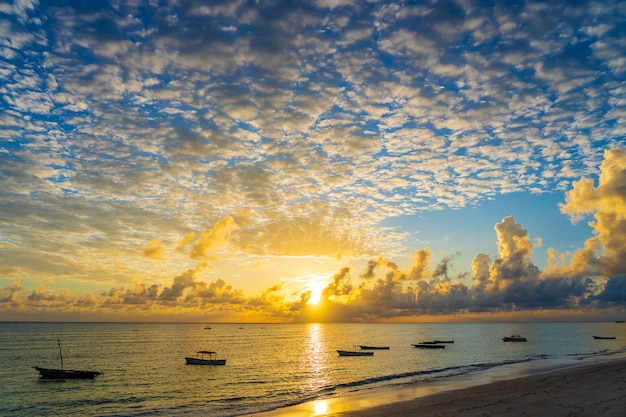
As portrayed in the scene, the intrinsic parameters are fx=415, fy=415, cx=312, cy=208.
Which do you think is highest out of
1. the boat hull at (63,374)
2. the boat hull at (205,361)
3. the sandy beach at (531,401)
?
the sandy beach at (531,401)

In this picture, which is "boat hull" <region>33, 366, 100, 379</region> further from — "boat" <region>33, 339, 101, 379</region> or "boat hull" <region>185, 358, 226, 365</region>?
"boat hull" <region>185, 358, 226, 365</region>

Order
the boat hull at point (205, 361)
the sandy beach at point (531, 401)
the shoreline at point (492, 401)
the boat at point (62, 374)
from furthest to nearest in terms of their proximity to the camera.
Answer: the boat hull at point (205, 361), the boat at point (62, 374), the shoreline at point (492, 401), the sandy beach at point (531, 401)

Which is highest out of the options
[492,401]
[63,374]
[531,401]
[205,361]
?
[531,401]

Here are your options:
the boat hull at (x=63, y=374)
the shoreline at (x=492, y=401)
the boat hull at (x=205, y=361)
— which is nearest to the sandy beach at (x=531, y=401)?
the shoreline at (x=492, y=401)

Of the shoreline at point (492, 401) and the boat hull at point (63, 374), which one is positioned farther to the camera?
the boat hull at point (63, 374)

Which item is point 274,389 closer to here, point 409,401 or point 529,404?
point 409,401

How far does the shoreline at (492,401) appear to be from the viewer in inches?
1162

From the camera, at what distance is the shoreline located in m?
29.5

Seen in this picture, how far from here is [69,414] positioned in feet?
146

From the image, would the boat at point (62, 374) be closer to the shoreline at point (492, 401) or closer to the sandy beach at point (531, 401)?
the shoreline at point (492, 401)

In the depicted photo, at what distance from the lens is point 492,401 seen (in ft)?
114

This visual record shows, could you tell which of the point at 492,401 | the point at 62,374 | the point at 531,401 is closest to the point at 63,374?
the point at 62,374

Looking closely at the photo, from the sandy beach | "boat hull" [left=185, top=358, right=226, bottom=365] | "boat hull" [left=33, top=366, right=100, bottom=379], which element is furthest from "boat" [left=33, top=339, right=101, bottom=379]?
the sandy beach

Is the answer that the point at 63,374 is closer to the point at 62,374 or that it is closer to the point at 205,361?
the point at 62,374
